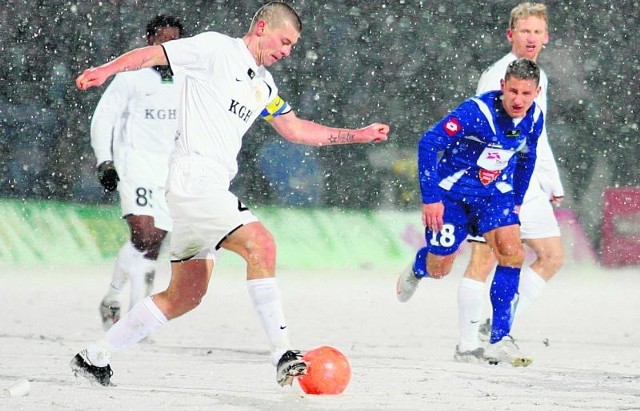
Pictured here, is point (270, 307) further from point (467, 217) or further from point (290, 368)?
point (467, 217)

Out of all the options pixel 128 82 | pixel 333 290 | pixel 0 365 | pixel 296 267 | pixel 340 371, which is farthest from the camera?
pixel 296 267

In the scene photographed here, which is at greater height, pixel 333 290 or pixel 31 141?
pixel 31 141

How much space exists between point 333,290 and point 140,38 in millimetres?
3208

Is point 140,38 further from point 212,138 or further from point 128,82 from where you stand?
point 212,138

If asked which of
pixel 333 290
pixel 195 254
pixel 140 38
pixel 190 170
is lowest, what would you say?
pixel 333 290

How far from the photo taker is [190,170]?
536 cm

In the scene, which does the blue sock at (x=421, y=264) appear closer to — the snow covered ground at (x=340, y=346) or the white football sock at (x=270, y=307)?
the snow covered ground at (x=340, y=346)

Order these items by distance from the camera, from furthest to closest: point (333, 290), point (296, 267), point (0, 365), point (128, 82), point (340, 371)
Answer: point (296, 267) < point (333, 290) < point (128, 82) < point (0, 365) < point (340, 371)

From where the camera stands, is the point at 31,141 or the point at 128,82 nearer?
the point at 128,82

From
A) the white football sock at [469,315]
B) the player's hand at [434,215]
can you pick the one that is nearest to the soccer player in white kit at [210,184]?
the player's hand at [434,215]

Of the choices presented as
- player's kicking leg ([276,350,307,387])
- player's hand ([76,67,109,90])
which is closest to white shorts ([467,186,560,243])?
player's kicking leg ([276,350,307,387])

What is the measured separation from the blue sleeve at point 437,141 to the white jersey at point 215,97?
128 centimetres

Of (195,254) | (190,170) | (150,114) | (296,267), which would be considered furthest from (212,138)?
(296,267)

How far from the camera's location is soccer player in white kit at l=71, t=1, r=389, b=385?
17.2 ft
